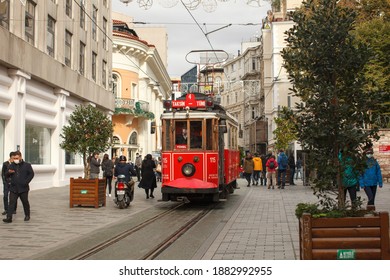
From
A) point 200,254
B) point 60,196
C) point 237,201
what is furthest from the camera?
point 60,196

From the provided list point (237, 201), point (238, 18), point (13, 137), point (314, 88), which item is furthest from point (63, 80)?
point (314, 88)

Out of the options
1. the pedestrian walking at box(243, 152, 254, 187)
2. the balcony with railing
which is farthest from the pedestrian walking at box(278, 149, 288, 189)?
the balcony with railing

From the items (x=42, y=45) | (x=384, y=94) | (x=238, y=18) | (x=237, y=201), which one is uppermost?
(x=42, y=45)

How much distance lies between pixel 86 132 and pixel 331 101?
451 inches

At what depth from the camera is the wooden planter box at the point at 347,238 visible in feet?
19.4

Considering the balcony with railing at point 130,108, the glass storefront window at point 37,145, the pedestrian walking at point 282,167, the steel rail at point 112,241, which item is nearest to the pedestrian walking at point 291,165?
the pedestrian walking at point 282,167

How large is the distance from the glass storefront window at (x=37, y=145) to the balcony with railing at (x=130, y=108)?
13747mm

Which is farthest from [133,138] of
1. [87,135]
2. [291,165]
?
[87,135]

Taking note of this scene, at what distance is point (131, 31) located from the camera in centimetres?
4050

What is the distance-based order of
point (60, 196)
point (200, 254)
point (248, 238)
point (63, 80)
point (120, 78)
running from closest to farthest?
point (200, 254) < point (248, 238) < point (60, 196) < point (63, 80) < point (120, 78)

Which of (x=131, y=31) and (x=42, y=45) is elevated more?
(x=131, y=31)

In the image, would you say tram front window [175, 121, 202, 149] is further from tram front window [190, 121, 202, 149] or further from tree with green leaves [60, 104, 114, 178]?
tree with green leaves [60, 104, 114, 178]

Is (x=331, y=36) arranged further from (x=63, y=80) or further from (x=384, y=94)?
(x=63, y=80)

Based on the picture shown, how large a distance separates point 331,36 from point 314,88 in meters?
0.64
